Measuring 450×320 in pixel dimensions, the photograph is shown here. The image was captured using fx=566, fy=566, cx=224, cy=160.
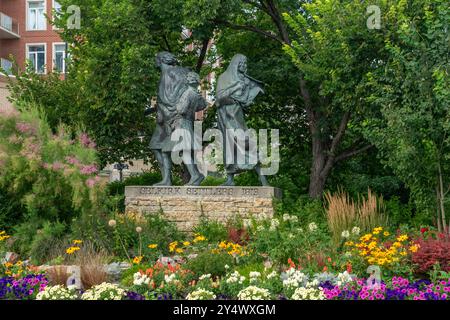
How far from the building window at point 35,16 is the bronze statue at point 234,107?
2536 cm

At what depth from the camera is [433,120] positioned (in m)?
9.80

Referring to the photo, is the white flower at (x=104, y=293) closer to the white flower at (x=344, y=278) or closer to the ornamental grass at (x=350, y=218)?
the white flower at (x=344, y=278)

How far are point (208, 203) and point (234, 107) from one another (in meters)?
2.22

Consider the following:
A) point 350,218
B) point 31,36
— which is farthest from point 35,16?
point 350,218

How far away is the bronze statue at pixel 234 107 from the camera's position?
12562 mm

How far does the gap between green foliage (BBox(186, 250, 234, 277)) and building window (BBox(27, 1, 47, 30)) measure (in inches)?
1185

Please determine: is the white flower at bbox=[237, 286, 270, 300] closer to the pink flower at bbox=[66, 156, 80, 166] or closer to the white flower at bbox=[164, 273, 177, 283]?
the white flower at bbox=[164, 273, 177, 283]

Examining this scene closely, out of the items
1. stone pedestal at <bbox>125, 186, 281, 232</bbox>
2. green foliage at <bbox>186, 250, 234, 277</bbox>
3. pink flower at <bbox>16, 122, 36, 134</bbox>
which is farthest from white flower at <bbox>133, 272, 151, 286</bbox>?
stone pedestal at <bbox>125, 186, 281, 232</bbox>

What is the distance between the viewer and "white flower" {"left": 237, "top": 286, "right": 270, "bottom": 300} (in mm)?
6590

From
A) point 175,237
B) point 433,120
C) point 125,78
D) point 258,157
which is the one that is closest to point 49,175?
point 175,237

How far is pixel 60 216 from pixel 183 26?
22.1 ft

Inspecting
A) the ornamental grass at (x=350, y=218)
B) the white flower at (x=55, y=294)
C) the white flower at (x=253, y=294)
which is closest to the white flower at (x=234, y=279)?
the white flower at (x=253, y=294)
